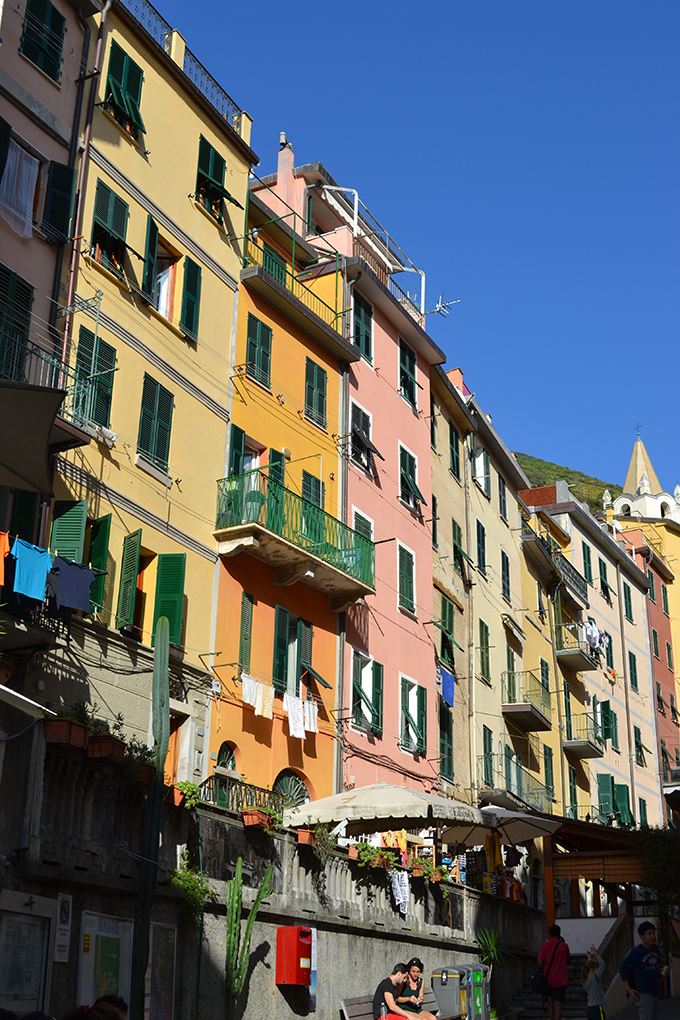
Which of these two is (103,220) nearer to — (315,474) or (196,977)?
(315,474)

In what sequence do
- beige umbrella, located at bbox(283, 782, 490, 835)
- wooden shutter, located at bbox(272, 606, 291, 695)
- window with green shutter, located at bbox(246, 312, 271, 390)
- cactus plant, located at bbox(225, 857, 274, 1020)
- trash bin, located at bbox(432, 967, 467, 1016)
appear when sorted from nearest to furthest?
cactus plant, located at bbox(225, 857, 274, 1020) < beige umbrella, located at bbox(283, 782, 490, 835) < trash bin, located at bbox(432, 967, 467, 1016) < wooden shutter, located at bbox(272, 606, 291, 695) < window with green shutter, located at bbox(246, 312, 271, 390)

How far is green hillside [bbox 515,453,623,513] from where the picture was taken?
107250 mm

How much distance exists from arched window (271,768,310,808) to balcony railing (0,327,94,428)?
7586 mm

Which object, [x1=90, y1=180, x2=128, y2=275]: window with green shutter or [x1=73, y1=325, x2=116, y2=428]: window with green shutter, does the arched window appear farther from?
[x1=90, y1=180, x2=128, y2=275]: window with green shutter

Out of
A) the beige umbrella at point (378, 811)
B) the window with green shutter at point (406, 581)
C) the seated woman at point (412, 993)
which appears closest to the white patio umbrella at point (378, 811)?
the beige umbrella at point (378, 811)

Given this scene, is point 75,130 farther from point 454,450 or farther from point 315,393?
point 454,450

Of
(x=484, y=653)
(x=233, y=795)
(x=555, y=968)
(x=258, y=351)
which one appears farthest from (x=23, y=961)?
(x=484, y=653)

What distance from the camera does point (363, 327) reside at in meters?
28.0

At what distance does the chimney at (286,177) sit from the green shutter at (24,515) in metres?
15.0

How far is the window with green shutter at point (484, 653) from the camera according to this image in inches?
1244

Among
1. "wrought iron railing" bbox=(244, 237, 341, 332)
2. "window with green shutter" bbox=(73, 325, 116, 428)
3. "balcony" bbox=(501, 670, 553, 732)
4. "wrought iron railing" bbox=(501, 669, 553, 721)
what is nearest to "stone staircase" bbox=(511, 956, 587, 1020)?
"balcony" bbox=(501, 670, 553, 732)

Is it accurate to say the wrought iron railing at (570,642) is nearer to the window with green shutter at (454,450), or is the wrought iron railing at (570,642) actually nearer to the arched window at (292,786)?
the window with green shutter at (454,450)

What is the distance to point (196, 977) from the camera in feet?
45.2

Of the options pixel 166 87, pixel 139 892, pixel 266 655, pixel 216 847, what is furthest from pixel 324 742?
pixel 166 87
